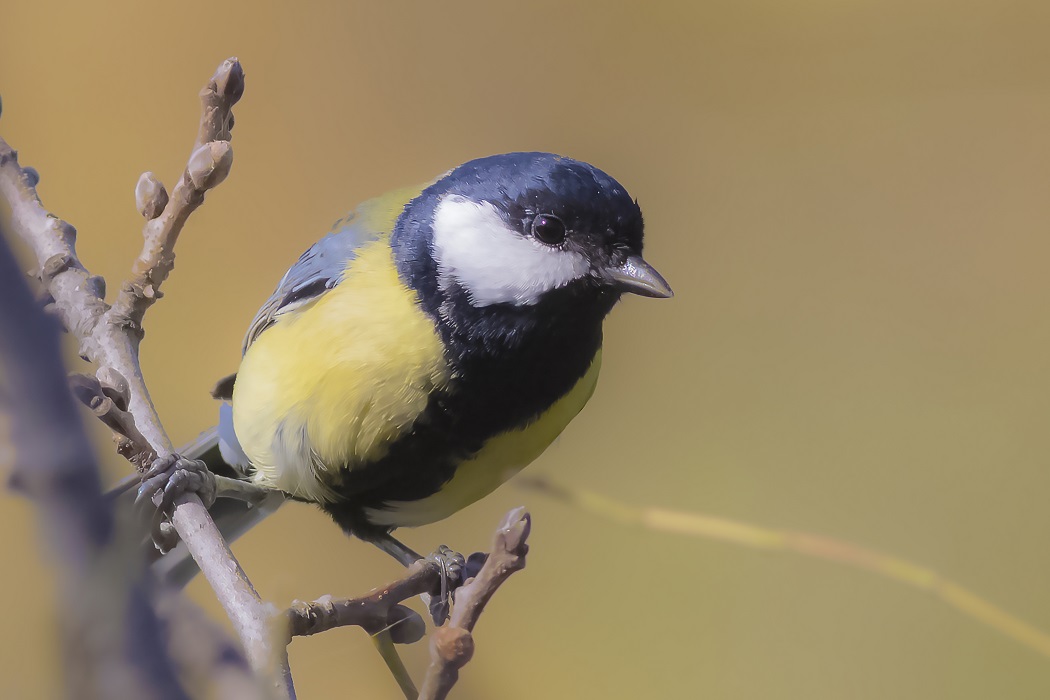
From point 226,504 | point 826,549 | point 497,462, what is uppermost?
point 497,462

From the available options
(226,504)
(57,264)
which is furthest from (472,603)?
(226,504)

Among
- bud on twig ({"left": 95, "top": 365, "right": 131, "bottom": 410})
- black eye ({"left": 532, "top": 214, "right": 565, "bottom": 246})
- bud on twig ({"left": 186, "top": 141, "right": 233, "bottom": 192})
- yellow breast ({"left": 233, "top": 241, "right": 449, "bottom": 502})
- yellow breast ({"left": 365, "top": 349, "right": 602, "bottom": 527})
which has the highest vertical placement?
bud on twig ({"left": 186, "top": 141, "right": 233, "bottom": 192})

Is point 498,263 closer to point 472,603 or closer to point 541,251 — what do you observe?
point 541,251

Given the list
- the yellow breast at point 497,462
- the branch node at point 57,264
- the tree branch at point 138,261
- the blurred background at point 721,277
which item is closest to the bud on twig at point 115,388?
the tree branch at point 138,261

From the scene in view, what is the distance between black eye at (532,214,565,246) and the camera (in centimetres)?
54

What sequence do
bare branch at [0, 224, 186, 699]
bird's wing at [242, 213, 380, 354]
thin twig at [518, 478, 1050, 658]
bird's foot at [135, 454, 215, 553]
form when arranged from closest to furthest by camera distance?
bare branch at [0, 224, 186, 699]
bird's foot at [135, 454, 215, 553]
bird's wing at [242, 213, 380, 354]
thin twig at [518, 478, 1050, 658]

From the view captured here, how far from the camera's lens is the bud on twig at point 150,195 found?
489 millimetres

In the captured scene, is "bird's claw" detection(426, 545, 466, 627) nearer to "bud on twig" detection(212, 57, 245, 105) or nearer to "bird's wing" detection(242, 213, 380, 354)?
"bird's wing" detection(242, 213, 380, 354)

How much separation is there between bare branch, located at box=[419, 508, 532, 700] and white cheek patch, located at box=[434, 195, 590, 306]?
10.2 inches

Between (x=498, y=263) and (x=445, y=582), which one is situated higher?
(x=498, y=263)

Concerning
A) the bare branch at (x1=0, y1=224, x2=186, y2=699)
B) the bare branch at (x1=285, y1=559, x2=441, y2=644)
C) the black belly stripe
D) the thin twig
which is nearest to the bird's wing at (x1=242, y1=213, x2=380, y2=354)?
the black belly stripe

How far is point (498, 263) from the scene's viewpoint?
539 millimetres

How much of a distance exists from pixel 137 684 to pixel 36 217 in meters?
0.44

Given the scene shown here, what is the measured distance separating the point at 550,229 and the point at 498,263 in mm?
39
